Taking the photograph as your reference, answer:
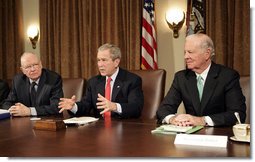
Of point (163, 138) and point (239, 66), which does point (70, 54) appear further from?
point (163, 138)

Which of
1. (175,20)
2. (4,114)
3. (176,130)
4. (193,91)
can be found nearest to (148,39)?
(175,20)

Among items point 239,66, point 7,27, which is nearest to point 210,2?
point 239,66

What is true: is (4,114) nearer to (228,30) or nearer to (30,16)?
(228,30)

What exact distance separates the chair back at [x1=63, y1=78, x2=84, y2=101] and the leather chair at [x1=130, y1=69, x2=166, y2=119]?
680mm

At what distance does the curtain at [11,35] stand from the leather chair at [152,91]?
3.42 meters

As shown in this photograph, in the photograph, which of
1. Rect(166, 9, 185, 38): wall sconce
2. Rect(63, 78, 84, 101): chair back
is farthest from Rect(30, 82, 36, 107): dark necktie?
Rect(166, 9, 185, 38): wall sconce

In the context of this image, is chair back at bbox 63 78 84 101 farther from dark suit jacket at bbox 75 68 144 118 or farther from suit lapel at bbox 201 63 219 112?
suit lapel at bbox 201 63 219 112

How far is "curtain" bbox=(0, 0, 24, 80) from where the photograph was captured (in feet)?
17.7

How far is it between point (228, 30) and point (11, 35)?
3.66 metres

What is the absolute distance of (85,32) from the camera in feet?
15.8

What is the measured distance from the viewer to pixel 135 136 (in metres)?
1.53

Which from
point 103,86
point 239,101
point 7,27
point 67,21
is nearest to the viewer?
point 239,101

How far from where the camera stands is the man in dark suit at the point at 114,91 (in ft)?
8.22

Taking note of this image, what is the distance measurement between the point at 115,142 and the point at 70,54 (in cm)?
377
